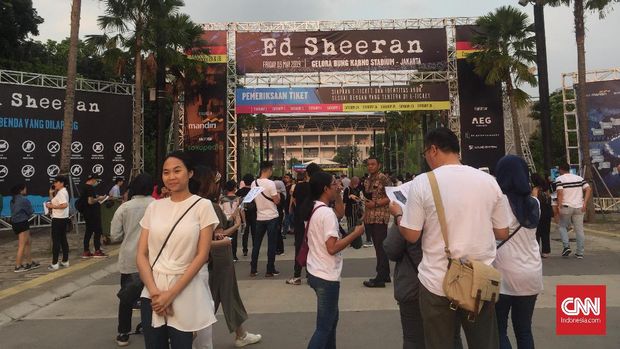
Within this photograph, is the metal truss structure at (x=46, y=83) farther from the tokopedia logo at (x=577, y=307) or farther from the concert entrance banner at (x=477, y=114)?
the tokopedia logo at (x=577, y=307)

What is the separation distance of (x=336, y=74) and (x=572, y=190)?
50.2 feet

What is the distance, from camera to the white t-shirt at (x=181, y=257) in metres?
2.84

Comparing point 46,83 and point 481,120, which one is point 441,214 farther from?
point 481,120

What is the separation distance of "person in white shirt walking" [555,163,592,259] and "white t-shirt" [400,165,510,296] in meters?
7.75

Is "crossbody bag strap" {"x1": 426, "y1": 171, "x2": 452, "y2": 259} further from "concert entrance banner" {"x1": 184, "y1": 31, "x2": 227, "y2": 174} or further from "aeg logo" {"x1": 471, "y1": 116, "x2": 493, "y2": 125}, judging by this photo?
"aeg logo" {"x1": 471, "y1": 116, "x2": 493, "y2": 125}

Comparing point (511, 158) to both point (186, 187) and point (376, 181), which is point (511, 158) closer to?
point (186, 187)

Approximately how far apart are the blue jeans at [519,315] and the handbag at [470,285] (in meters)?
0.90

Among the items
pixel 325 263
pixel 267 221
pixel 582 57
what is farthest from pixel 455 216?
pixel 582 57

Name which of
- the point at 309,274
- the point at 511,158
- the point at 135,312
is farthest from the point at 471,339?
the point at 135,312

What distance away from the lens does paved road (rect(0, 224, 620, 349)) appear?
4.96m

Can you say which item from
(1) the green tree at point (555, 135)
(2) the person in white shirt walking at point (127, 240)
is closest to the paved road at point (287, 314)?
(2) the person in white shirt walking at point (127, 240)

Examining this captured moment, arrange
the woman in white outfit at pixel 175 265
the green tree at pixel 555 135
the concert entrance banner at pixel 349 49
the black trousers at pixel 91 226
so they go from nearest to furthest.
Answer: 1. the woman in white outfit at pixel 175 265
2. the black trousers at pixel 91 226
3. the concert entrance banner at pixel 349 49
4. the green tree at pixel 555 135

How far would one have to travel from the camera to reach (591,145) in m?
19.2

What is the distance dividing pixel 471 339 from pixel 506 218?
0.68 metres
